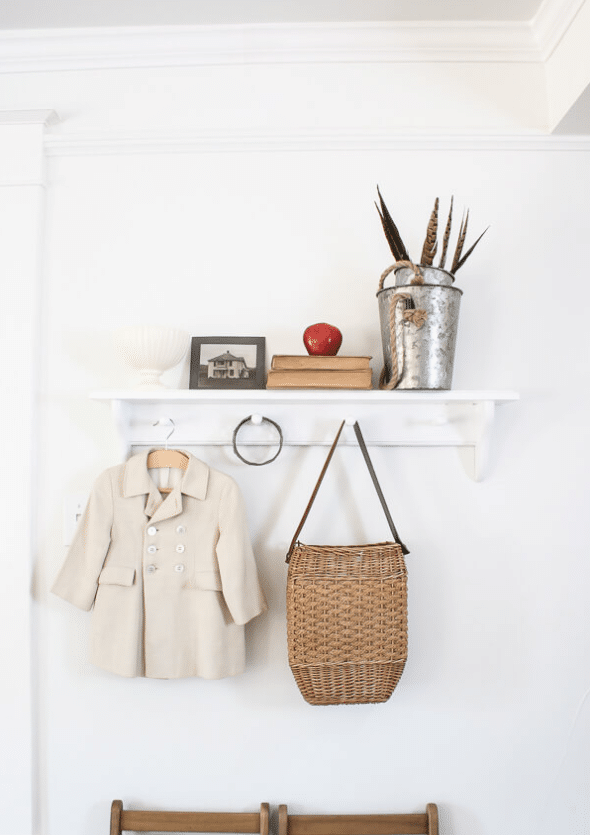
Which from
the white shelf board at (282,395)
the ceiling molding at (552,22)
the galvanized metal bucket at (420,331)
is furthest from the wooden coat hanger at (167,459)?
the ceiling molding at (552,22)

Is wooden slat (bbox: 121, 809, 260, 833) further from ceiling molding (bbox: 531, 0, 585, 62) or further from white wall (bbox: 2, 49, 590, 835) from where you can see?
ceiling molding (bbox: 531, 0, 585, 62)

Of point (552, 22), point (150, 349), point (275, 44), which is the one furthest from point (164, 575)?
point (552, 22)

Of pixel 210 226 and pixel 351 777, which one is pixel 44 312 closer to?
pixel 210 226

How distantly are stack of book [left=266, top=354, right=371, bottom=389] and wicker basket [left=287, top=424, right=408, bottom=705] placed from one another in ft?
1.22

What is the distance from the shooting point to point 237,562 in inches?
56.5

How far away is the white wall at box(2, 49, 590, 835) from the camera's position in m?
1.55

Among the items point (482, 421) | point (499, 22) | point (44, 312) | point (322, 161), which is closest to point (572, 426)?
point (482, 421)

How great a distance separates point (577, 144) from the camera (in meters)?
1.63

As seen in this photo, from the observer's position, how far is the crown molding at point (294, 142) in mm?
1625

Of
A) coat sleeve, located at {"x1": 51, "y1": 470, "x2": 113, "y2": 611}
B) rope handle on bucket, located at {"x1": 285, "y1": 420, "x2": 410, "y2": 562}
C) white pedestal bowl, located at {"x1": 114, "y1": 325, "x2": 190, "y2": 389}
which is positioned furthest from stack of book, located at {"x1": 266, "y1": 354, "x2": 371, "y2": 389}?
coat sleeve, located at {"x1": 51, "y1": 470, "x2": 113, "y2": 611}

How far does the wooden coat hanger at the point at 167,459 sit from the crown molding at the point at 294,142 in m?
0.78

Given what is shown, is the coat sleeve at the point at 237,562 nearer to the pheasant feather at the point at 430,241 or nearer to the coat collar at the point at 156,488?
the coat collar at the point at 156,488

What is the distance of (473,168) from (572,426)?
701 millimetres

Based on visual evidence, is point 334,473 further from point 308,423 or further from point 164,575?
point 164,575
